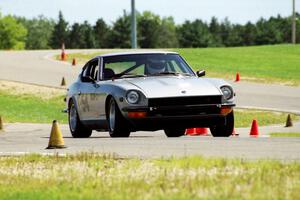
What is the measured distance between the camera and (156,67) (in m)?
17.3

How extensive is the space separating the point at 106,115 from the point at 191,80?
5.37 feet

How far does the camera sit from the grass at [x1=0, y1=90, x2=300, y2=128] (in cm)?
3250

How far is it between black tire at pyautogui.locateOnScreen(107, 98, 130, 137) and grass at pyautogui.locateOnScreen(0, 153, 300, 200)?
3.21 m

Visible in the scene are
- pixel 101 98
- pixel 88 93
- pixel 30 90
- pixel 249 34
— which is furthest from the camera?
pixel 249 34

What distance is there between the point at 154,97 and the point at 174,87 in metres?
0.41

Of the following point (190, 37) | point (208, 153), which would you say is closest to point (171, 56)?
point (208, 153)

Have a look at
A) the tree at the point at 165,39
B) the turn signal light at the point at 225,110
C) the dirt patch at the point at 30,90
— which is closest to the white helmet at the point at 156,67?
the turn signal light at the point at 225,110

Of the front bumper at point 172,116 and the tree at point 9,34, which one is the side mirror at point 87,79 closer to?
the front bumper at point 172,116

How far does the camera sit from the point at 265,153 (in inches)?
512

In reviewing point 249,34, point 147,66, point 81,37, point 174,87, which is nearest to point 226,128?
point 174,87

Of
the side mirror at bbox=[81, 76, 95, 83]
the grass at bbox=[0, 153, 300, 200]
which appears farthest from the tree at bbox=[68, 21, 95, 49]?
the grass at bbox=[0, 153, 300, 200]

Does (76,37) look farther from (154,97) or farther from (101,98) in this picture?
(154,97)

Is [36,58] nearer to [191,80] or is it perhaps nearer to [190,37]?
[191,80]

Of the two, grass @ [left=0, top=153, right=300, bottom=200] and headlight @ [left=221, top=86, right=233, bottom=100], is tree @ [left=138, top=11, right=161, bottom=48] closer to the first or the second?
headlight @ [left=221, top=86, right=233, bottom=100]
